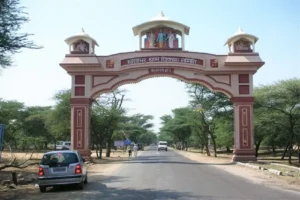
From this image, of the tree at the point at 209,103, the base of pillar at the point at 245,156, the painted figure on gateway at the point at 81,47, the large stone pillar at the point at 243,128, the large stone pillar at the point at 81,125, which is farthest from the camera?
the tree at the point at 209,103

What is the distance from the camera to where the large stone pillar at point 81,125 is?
33.8 meters

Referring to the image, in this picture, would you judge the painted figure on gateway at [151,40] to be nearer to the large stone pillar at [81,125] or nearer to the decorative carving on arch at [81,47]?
the decorative carving on arch at [81,47]

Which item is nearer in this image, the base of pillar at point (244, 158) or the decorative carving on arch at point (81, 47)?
the base of pillar at point (244, 158)

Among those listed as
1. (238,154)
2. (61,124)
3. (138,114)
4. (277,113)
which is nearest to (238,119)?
(238,154)

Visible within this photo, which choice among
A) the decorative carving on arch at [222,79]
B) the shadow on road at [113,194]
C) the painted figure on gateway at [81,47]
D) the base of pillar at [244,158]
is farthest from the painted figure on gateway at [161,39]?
the shadow on road at [113,194]

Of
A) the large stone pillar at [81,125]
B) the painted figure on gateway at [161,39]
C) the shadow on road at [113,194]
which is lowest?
the shadow on road at [113,194]

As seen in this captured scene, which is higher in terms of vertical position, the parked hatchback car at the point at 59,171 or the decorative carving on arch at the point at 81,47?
the decorative carving on arch at the point at 81,47

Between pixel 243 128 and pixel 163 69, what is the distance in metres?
7.67

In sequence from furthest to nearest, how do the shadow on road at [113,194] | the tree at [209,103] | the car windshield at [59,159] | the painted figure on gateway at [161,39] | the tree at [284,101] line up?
the tree at [209,103] < the tree at [284,101] < the painted figure on gateway at [161,39] < the car windshield at [59,159] < the shadow on road at [113,194]

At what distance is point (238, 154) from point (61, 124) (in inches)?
759

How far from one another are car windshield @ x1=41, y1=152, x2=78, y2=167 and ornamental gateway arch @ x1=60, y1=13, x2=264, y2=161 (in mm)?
18316

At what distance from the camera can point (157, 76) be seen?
113ft

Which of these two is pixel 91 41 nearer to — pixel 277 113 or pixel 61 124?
pixel 61 124

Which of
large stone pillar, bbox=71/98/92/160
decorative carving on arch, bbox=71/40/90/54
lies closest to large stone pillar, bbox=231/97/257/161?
large stone pillar, bbox=71/98/92/160
